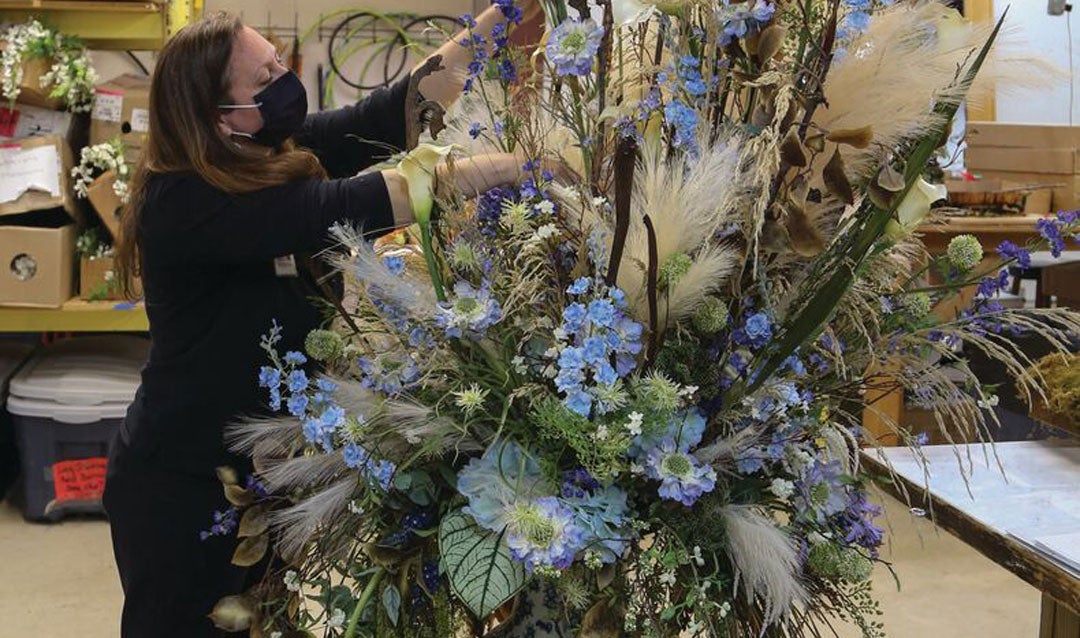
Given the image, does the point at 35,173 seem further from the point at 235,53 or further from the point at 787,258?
the point at 787,258

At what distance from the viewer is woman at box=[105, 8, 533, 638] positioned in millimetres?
1535

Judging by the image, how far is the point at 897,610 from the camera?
296 centimetres

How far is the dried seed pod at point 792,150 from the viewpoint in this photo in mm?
788

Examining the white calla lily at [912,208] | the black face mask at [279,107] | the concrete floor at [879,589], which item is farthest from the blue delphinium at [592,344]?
the concrete floor at [879,589]

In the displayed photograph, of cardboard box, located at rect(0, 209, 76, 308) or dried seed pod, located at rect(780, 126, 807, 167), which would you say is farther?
cardboard box, located at rect(0, 209, 76, 308)

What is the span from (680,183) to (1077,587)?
0.67 metres

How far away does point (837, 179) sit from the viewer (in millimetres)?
808

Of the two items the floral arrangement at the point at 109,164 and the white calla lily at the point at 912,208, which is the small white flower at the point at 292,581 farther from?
the floral arrangement at the point at 109,164

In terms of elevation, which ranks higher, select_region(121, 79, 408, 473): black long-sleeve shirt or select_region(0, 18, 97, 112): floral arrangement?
select_region(0, 18, 97, 112): floral arrangement

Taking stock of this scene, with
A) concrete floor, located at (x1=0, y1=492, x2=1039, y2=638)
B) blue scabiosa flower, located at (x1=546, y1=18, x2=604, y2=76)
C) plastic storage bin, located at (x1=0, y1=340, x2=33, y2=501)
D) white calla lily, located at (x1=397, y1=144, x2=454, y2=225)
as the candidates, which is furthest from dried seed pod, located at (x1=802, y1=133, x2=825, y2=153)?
plastic storage bin, located at (x1=0, y1=340, x2=33, y2=501)

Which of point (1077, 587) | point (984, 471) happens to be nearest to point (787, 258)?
point (1077, 587)

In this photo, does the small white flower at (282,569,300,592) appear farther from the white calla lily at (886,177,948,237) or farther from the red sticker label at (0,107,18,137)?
the red sticker label at (0,107,18,137)

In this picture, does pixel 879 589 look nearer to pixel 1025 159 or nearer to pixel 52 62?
pixel 1025 159

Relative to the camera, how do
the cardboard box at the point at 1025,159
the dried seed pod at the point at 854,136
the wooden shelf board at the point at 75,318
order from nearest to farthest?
the dried seed pod at the point at 854,136 < the wooden shelf board at the point at 75,318 < the cardboard box at the point at 1025,159
